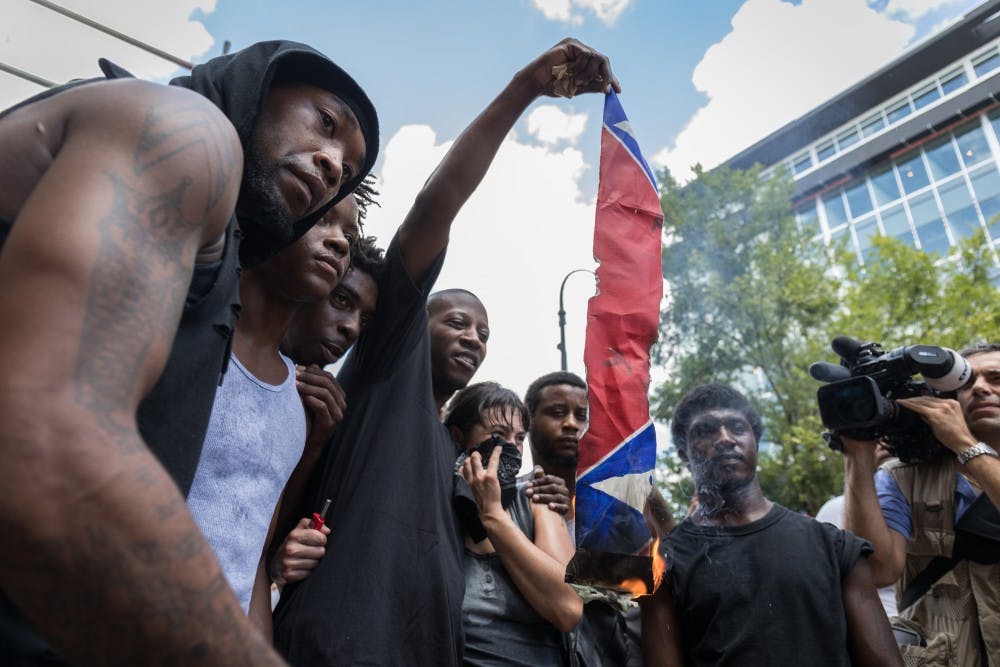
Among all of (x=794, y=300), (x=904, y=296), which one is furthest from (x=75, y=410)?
(x=794, y=300)

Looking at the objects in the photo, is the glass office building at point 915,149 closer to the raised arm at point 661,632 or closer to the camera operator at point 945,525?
the camera operator at point 945,525

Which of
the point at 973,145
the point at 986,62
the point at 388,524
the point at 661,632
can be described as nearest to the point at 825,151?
the point at 986,62

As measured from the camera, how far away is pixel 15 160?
917mm

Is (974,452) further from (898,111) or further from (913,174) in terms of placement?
(898,111)

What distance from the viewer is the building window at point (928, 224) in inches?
1086

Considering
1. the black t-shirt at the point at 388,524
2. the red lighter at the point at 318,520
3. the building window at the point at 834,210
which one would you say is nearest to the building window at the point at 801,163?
the building window at the point at 834,210

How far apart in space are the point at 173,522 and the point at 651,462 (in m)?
1.56

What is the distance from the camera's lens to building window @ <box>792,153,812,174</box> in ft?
122

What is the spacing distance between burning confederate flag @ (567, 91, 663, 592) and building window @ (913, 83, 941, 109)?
120 ft

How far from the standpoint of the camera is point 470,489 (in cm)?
253

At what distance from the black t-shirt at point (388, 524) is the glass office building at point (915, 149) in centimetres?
2584

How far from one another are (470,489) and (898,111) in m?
38.0

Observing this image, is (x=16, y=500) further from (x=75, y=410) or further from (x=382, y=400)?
(x=382, y=400)

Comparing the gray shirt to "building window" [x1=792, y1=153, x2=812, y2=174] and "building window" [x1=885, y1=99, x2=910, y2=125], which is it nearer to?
"building window" [x1=885, y1=99, x2=910, y2=125]
